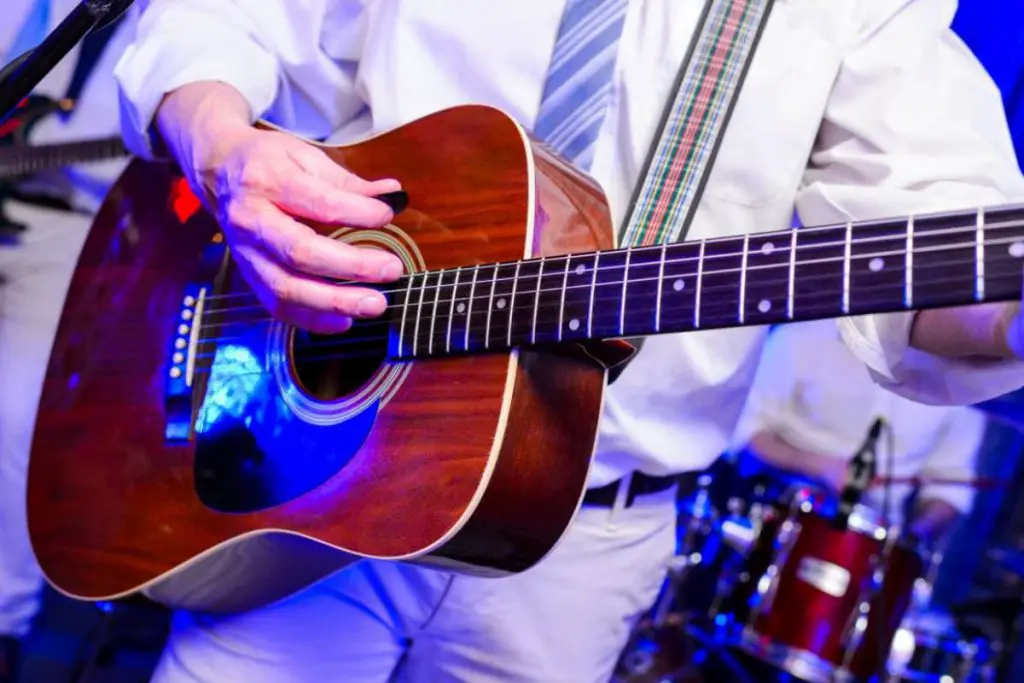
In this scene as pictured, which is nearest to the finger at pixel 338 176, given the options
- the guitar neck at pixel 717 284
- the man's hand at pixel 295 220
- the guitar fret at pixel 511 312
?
the man's hand at pixel 295 220

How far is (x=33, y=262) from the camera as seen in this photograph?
2783mm

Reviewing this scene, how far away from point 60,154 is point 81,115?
201 millimetres

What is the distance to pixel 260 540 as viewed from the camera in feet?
4.50

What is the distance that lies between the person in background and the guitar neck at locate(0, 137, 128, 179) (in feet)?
4.52

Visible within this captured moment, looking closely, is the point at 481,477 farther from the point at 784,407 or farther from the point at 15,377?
the point at 784,407

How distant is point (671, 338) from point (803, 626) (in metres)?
1.60

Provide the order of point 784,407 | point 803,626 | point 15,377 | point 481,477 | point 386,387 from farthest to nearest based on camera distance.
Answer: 1. point 784,407
2. point 803,626
3. point 15,377
4. point 386,387
5. point 481,477

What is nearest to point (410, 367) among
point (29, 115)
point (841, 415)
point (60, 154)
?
point (60, 154)

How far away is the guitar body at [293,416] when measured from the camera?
1.20m

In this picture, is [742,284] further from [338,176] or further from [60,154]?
[60,154]

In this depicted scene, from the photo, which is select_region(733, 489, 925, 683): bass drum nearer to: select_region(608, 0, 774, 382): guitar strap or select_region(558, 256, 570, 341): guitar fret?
select_region(608, 0, 774, 382): guitar strap

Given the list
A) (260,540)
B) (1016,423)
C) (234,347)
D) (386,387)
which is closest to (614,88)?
(386,387)

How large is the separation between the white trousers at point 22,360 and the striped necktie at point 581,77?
1.58 meters

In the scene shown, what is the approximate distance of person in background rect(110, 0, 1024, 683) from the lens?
1.37 meters
